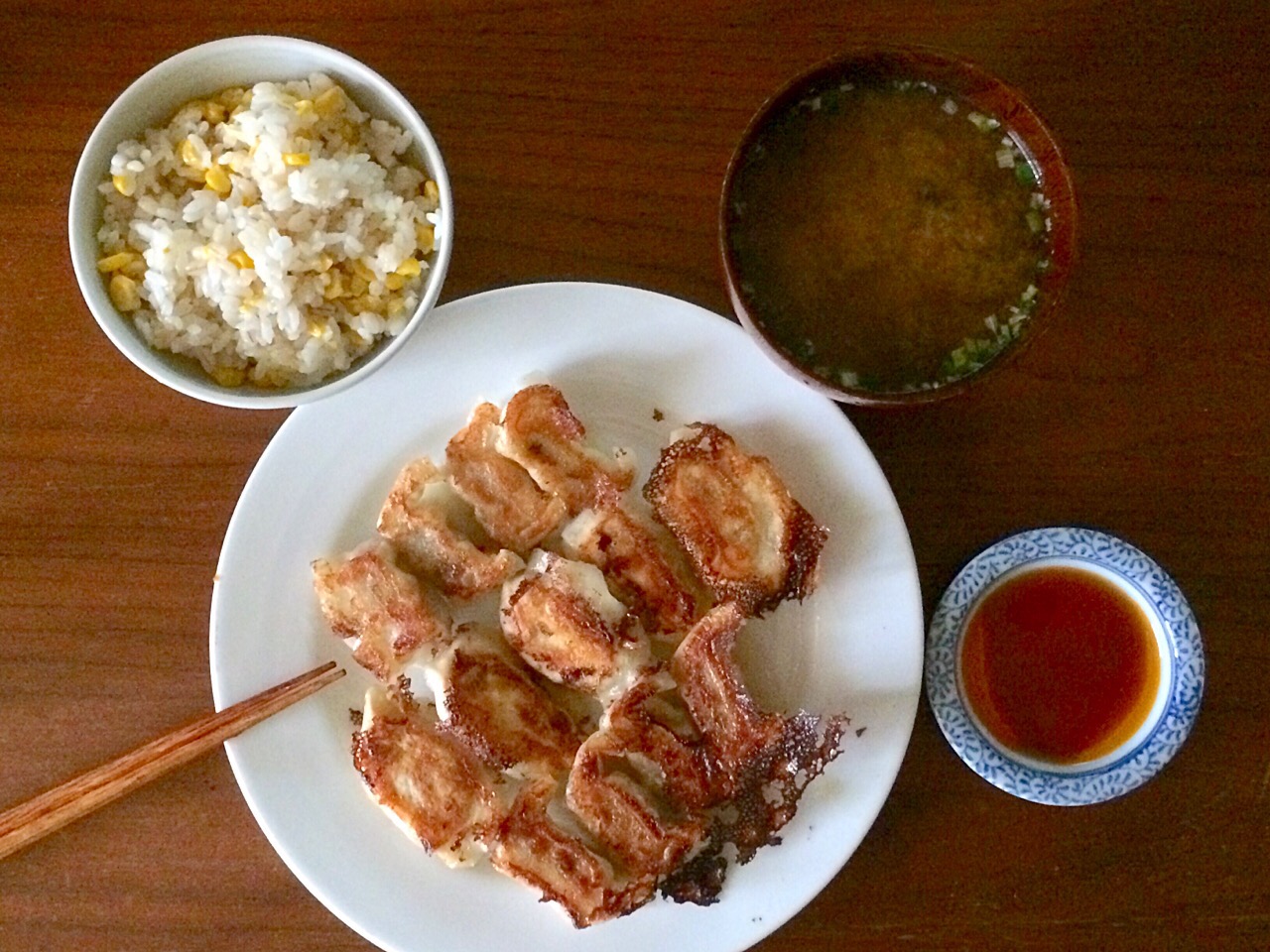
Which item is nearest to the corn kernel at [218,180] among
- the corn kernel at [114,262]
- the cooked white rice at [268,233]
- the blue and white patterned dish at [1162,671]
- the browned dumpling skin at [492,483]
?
the cooked white rice at [268,233]

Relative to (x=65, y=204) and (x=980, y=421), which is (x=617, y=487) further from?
(x=65, y=204)

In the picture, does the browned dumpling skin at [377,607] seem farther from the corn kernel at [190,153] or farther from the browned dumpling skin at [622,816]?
the corn kernel at [190,153]

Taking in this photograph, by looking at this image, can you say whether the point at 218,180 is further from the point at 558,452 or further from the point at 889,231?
the point at 889,231

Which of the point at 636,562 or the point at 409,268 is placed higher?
the point at 409,268

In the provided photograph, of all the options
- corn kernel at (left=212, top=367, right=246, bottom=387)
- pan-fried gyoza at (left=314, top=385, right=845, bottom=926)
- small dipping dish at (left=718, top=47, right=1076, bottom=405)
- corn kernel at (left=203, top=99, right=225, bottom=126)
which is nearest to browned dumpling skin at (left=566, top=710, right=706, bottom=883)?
pan-fried gyoza at (left=314, top=385, right=845, bottom=926)

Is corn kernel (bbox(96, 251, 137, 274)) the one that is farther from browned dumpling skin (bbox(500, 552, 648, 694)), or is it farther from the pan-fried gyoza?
browned dumpling skin (bbox(500, 552, 648, 694))

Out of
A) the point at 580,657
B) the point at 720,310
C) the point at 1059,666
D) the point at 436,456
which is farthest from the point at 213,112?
the point at 1059,666
